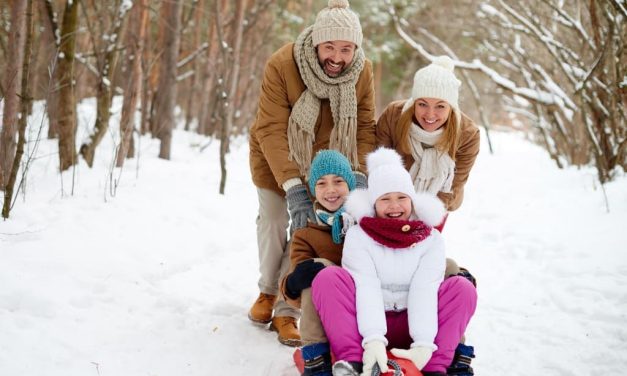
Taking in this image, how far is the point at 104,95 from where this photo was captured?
631 centimetres

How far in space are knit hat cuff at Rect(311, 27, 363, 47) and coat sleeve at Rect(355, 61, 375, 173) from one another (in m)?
0.28

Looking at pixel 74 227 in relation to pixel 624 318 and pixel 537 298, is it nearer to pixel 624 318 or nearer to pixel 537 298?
pixel 537 298

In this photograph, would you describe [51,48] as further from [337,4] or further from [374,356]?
[374,356]

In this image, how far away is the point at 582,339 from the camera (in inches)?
127

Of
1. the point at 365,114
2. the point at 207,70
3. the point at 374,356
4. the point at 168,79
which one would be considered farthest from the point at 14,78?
the point at 207,70

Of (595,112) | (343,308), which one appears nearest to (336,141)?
(343,308)

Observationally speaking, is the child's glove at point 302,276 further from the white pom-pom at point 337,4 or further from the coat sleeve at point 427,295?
the white pom-pom at point 337,4

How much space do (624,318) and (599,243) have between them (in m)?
1.28

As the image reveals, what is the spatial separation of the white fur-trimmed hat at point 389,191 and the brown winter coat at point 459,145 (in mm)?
432

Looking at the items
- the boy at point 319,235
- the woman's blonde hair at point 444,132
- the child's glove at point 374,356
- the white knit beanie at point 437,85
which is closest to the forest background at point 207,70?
the boy at point 319,235

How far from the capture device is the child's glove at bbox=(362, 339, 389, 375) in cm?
216

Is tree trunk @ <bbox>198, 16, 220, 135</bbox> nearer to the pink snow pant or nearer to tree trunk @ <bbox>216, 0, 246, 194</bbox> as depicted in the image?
tree trunk @ <bbox>216, 0, 246, 194</bbox>

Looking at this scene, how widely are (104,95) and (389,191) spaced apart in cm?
477

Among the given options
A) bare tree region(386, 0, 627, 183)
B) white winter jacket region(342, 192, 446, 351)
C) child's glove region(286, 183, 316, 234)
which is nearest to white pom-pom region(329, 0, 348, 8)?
child's glove region(286, 183, 316, 234)
